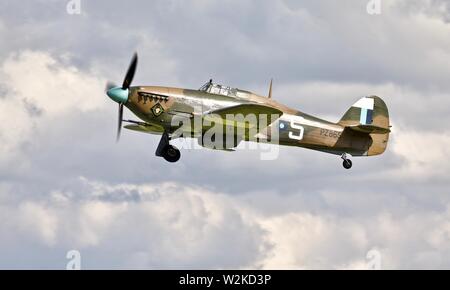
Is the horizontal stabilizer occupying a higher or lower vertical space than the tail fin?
lower

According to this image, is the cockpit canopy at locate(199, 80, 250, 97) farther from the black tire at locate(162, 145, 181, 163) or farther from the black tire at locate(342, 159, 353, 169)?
the black tire at locate(342, 159, 353, 169)

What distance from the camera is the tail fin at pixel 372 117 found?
1426 inches

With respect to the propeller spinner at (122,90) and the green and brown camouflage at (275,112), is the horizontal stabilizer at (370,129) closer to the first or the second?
the green and brown camouflage at (275,112)

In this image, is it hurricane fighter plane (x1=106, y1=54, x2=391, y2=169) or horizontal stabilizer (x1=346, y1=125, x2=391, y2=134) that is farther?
horizontal stabilizer (x1=346, y1=125, x2=391, y2=134)

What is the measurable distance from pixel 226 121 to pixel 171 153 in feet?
7.21

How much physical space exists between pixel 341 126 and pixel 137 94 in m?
7.70

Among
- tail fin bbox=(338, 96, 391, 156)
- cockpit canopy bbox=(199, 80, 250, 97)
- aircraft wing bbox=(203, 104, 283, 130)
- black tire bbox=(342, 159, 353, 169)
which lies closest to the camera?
aircraft wing bbox=(203, 104, 283, 130)

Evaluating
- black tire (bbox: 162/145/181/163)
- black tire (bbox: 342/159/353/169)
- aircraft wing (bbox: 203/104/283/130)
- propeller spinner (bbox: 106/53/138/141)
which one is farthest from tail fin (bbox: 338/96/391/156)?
propeller spinner (bbox: 106/53/138/141)

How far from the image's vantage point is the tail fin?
119 feet

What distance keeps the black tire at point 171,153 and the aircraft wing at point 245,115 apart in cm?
163

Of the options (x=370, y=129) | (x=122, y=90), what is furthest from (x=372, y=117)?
(x=122, y=90)

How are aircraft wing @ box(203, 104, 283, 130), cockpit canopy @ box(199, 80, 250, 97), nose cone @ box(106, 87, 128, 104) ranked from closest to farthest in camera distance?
aircraft wing @ box(203, 104, 283, 130) → nose cone @ box(106, 87, 128, 104) → cockpit canopy @ box(199, 80, 250, 97)

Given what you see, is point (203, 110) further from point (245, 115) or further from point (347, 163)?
point (347, 163)
